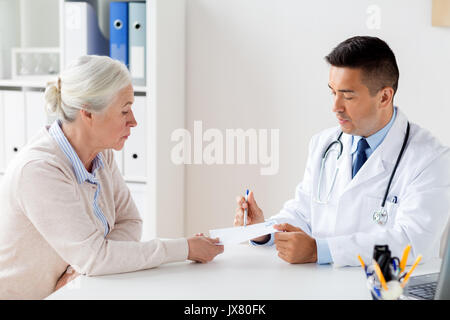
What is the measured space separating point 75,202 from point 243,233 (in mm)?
458

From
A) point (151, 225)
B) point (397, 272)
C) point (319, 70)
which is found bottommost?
point (151, 225)

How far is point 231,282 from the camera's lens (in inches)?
58.4

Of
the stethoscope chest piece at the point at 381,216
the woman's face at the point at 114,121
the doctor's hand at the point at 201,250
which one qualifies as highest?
the woman's face at the point at 114,121

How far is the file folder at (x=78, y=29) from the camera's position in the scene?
2.75 m

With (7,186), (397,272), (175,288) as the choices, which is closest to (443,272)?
(397,272)

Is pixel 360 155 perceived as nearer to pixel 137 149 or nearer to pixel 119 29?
pixel 137 149

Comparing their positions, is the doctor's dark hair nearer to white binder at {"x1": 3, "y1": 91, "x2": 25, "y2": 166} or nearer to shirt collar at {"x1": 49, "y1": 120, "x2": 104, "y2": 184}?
shirt collar at {"x1": 49, "y1": 120, "x2": 104, "y2": 184}

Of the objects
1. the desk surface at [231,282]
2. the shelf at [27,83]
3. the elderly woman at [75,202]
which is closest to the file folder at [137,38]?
the shelf at [27,83]

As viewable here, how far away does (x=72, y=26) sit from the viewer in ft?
9.10

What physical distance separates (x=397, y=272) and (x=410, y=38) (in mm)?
1752

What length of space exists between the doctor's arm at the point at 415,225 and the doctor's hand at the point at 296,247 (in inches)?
2.1

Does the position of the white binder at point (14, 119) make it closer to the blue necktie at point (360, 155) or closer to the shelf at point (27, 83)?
the shelf at point (27, 83)

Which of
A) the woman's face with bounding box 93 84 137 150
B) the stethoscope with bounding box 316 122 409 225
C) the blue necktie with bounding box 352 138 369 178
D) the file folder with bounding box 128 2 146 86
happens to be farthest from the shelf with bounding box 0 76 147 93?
the blue necktie with bounding box 352 138 369 178
